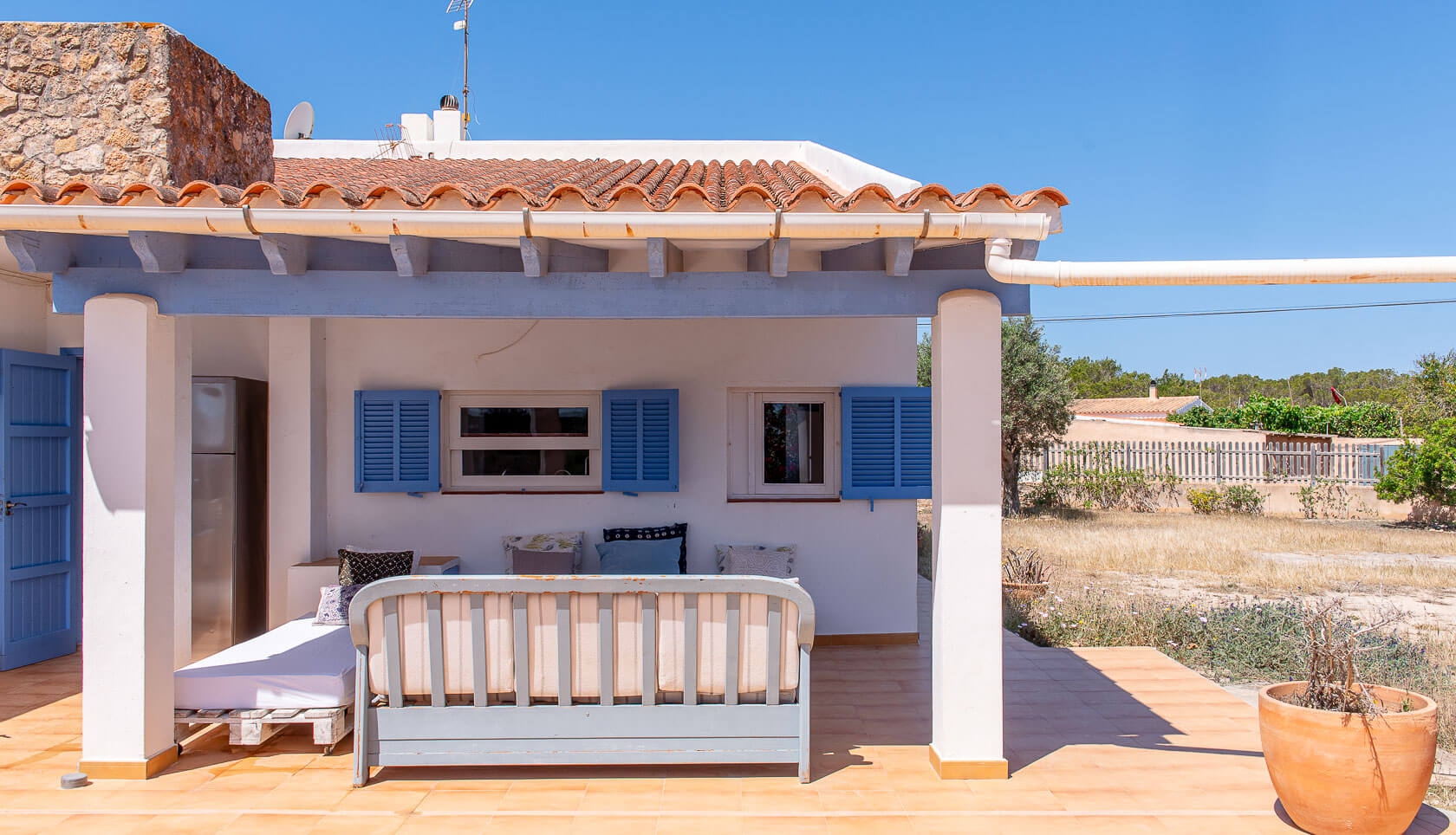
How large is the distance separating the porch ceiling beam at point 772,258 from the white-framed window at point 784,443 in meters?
3.02

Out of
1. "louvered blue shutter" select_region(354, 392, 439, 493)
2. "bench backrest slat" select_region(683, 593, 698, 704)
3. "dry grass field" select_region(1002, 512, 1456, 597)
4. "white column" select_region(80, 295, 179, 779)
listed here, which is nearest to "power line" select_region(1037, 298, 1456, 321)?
"dry grass field" select_region(1002, 512, 1456, 597)

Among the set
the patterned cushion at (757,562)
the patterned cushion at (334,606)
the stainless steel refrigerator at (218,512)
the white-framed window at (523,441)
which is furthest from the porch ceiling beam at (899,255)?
the stainless steel refrigerator at (218,512)

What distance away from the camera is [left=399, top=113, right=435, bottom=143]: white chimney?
1256 cm

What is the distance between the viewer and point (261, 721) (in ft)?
15.5

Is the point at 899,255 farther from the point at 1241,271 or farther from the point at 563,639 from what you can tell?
the point at 563,639

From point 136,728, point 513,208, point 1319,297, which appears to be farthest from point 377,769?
point 1319,297

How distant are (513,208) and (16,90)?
156 inches

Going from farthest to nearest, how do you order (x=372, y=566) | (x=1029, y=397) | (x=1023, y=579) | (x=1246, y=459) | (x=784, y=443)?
(x=1246, y=459)
(x=1029, y=397)
(x=1023, y=579)
(x=784, y=443)
(x=372, y=566)

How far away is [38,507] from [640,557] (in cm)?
465

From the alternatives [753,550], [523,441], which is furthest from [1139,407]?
[523,441]

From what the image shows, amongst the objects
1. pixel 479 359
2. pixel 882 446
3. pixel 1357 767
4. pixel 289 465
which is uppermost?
pixel 479 359

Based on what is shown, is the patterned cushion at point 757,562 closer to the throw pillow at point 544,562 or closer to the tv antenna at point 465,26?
the throw pillow at point 544,562

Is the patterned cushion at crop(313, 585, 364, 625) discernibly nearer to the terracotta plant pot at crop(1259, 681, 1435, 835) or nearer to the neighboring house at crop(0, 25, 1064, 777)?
the neighboring house at crop(0, 25, 1064, 777)

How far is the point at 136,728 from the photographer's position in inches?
175
